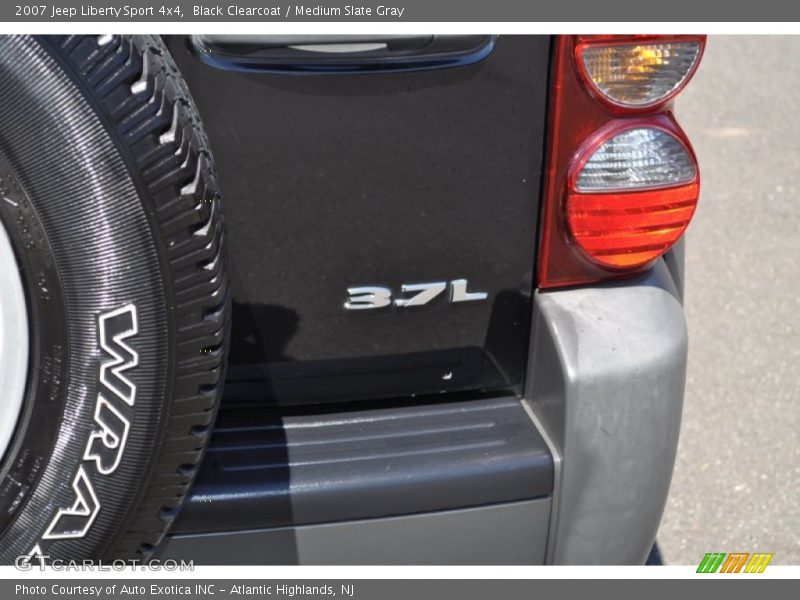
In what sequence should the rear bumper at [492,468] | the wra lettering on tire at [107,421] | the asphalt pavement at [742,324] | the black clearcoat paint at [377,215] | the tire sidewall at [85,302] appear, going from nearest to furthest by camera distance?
the tire sidewall at [85,302]
the wra lettering on tire at [107,421]
the black clearcoat paint at [377,215]
the rear bumper at [492,468]
the asphalt pavement at [742,324]

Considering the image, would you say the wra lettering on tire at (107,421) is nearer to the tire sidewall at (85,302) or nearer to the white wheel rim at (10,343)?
the tire sidewall at (85,302)

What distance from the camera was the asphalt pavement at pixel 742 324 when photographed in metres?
2.76

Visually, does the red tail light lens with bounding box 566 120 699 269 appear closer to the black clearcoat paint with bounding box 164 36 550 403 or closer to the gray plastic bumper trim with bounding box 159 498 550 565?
the black clearcoat paint with bounding box 164 36 550 403

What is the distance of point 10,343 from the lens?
1508 mm

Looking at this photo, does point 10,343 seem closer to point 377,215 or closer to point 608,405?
point 377,215

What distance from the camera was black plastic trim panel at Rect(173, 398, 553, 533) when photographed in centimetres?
170

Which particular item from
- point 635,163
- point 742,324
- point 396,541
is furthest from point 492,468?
point 742,324

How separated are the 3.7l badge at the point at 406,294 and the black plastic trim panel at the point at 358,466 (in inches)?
8.1

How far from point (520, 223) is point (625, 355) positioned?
283mm

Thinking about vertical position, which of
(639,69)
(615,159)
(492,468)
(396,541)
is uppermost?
(639,69)

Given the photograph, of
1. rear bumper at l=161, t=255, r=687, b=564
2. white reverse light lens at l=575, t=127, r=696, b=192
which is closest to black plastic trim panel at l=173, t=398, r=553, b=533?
rear bumper at l=161, t=255, r=687, b=564

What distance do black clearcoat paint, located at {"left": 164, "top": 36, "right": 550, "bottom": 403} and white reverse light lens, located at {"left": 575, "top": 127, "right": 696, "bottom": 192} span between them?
10 cm

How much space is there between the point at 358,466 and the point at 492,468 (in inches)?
8.9

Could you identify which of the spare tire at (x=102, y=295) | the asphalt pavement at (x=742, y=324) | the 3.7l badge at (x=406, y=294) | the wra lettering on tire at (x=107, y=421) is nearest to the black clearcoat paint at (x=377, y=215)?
the 3.7l badge at (x=406, y=294)
